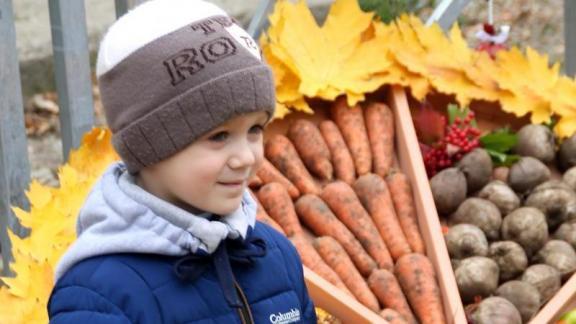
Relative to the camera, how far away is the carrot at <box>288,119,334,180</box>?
3.37 m

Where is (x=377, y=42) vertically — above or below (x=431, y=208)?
above

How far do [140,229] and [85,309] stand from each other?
0.15m

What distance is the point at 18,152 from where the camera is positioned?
3.23 metres

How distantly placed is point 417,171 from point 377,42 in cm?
48

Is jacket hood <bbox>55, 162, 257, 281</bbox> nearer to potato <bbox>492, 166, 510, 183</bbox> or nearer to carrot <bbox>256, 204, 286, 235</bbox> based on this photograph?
carrot <bbox>256, 204, 286, 235</bbox>

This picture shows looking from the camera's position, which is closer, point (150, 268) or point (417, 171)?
point (150, 268)

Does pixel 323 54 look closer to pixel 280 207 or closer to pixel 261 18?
pixel 261 18

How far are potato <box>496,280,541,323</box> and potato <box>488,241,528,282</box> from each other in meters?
0.12

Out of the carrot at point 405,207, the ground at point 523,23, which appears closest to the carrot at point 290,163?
the carrot at point 405,207

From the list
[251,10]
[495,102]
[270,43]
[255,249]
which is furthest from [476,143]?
[251,10]

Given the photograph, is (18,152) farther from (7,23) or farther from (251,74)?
(251,74)

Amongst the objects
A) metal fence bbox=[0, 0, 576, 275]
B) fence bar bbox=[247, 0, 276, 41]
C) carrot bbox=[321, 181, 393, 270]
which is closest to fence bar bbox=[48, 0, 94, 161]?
metal fence bbox=[0, 0, 576, 275]

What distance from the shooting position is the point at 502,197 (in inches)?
134

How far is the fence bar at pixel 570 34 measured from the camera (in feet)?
14.6
